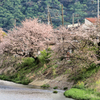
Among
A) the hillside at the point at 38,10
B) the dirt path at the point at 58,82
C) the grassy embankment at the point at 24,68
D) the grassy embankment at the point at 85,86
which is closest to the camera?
the grassy embankment at the point at 85,86

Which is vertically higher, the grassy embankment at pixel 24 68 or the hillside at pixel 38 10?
the hillside at pixel 38 10

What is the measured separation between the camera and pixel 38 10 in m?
112

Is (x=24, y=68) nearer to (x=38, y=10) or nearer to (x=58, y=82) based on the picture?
(x=58, y=82)

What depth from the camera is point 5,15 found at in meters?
104

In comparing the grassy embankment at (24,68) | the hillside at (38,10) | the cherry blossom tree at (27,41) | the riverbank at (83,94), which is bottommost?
the grassy embankment at (24,68)

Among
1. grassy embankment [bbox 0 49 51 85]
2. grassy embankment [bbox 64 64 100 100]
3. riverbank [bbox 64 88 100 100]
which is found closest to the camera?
riverbank [bbox 64 88 100 100]

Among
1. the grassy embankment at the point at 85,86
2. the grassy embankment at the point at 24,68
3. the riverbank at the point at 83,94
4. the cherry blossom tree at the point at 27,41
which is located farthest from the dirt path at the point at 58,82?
the cherry blossom tree at the point at 27,41

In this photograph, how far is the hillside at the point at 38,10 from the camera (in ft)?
333

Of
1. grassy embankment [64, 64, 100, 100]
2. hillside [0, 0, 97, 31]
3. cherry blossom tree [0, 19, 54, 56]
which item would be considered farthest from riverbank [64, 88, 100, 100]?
hillside [0, 0, 97, 31]

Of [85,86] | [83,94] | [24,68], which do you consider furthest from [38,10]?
[83,94]

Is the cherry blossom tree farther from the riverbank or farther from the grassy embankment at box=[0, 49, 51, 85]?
the riverbank

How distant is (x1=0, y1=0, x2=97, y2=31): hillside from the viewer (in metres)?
101

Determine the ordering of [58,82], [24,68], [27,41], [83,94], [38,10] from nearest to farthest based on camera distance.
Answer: [83,94], [58,82], [27,41], [24,68], [38,10]

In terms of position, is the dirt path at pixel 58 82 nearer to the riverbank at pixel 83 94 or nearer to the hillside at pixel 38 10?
the riverbank at pixel 83 94
